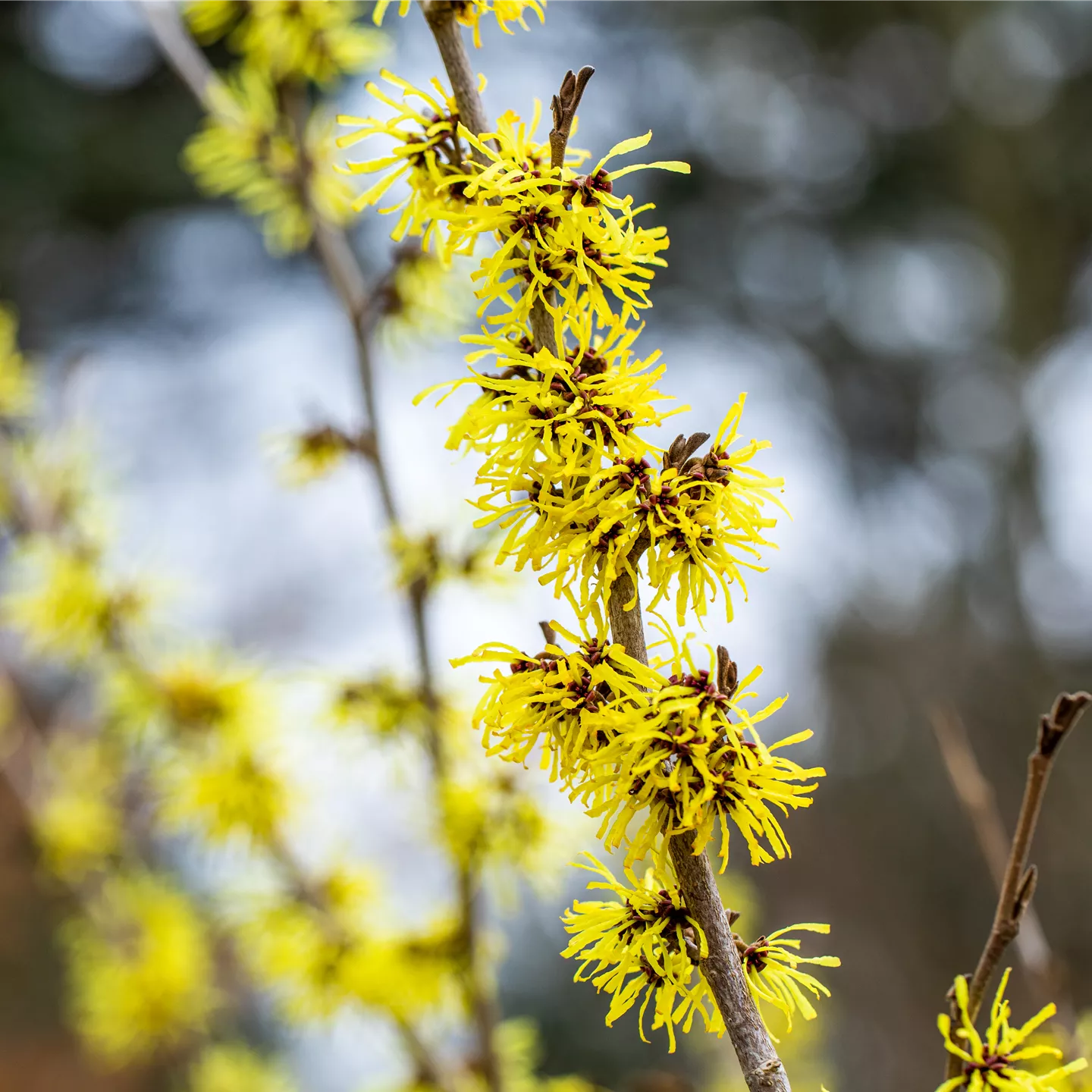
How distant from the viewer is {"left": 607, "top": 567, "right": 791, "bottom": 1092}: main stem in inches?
12.8

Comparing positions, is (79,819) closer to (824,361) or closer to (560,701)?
(560,701)

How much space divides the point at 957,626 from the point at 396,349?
352cm

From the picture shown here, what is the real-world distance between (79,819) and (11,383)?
63 centimetres

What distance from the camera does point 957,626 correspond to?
3.77 meters

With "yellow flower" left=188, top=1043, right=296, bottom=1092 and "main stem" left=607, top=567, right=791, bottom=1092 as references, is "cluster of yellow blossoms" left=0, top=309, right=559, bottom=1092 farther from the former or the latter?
"main stem" left=607, top=567, right=791, bottom=1092

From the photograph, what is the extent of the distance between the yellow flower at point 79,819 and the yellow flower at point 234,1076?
33 centimetres

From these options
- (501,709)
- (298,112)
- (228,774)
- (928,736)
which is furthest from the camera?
(928,736)

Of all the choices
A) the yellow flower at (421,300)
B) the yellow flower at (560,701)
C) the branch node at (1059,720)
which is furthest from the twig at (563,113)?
the yellow flower at (421,300)

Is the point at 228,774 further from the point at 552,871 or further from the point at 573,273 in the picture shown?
the point at 573,273

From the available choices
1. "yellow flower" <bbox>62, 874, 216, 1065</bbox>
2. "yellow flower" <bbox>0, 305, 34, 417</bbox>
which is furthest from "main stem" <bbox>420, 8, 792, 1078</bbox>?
"yellow flower" <bbox>62, 874, 216, 1065</bbox>

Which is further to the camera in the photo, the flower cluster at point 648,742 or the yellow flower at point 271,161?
the yellow flower at point 271,161

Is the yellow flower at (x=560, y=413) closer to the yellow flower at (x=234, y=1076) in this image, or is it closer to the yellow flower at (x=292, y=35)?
the yellow flower at (x=292, y=35)

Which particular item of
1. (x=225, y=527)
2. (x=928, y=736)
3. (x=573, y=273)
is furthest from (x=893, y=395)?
(x=573, y=273)

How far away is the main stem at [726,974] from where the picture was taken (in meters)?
0.32
